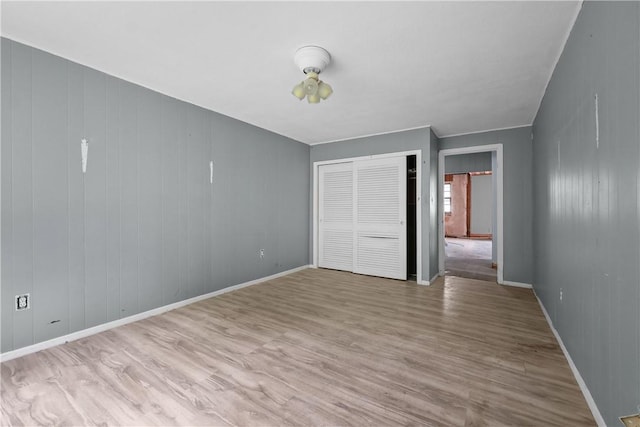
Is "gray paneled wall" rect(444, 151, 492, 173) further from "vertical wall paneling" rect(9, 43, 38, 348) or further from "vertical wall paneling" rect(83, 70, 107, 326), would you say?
"vertical wall paneling" rect(9, 43, 38, 348)

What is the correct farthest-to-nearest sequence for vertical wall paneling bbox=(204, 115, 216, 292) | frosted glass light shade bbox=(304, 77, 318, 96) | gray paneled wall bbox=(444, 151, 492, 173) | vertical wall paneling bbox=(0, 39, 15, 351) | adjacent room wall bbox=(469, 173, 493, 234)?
1. adjacent room wall bbox=(469, 173, 493, 234)
2. gray paneled wall bbox=(444, 151, 492, 173)
3. vertical wall paneling bbox=(204, 115, 216, 292)
4. frosted glass light shade bbox=(304, 77, 318, 96)
5. vertical wall paneling bbox=(0, 39, 15, 351)

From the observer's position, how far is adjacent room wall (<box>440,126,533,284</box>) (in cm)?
412

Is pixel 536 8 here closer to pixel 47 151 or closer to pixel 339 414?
pixel 339 414

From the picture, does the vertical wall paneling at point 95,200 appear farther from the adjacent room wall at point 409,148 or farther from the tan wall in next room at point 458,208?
the tan wall in next room at point 458,208

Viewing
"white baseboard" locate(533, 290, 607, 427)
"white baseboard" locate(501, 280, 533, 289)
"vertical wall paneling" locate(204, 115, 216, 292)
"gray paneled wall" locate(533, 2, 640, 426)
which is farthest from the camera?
"white baseboard" locate(501, 280, 533, 289)

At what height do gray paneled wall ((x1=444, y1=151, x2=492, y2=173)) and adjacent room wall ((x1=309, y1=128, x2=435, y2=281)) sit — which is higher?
gray paneled wall ((x1=444, y1=151, x2=492, y2=173))

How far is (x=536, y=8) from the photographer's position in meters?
1.73

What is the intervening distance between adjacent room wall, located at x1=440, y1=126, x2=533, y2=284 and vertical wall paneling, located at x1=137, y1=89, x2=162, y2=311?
15.9ft

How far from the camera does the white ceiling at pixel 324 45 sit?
1.79 metres

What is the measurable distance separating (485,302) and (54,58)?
203 inches

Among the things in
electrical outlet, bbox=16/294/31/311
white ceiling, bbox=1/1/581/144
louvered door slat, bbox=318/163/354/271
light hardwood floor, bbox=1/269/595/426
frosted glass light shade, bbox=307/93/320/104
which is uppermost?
white ceiling, bbox=1/1/581/144

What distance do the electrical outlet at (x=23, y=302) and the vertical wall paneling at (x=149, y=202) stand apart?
2.68 feet

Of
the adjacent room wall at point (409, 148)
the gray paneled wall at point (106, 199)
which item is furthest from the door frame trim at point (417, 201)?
the gray paneled wall at point (106, 199)

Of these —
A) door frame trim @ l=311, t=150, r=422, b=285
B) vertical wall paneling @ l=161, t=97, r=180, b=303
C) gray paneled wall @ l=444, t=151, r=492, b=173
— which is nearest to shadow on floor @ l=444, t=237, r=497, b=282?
door frame trim @ l=311, t=150, r=422, b=285
